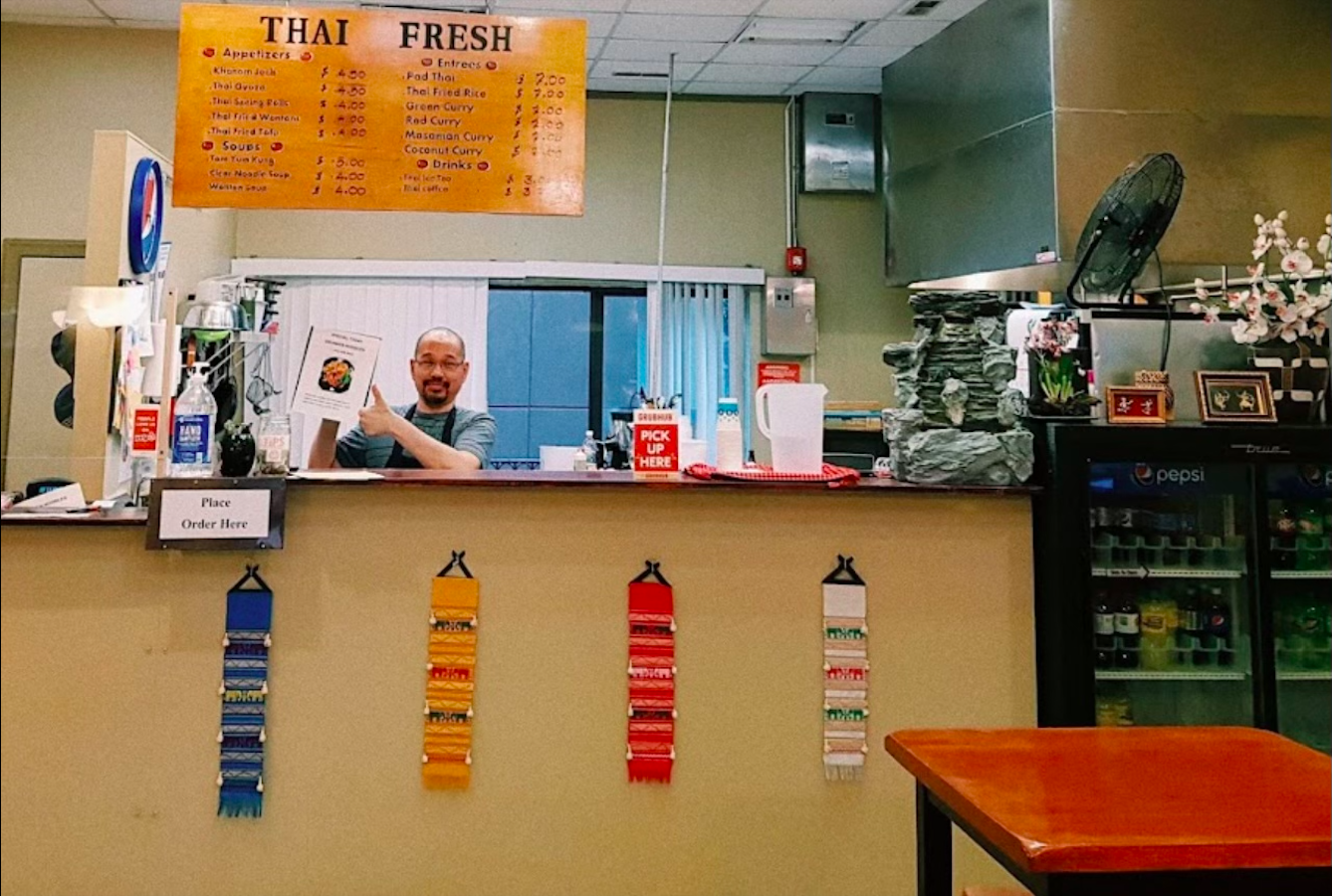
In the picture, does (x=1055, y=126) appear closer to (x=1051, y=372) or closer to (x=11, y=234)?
(x=1051, y=372)

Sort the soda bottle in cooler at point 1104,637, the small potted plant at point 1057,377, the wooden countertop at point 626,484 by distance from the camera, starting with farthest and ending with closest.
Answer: the soda bottle in cooler at point 1104,637, the small potted plant at point 1057,377, the wooden countertop at point 626,484

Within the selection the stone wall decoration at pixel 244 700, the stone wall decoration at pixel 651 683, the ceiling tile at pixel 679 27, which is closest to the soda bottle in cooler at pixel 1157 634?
the stone wall decoration at pixel 651 683

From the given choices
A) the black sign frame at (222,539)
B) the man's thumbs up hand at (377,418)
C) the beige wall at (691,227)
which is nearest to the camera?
the black sign frame at (222,539)

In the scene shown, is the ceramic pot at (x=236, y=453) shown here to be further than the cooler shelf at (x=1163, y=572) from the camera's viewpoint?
No

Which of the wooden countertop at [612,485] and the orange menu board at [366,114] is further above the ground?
the orange menu board at [366,114]

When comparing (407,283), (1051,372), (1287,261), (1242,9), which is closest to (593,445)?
(407,283)

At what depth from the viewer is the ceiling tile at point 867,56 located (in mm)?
4461

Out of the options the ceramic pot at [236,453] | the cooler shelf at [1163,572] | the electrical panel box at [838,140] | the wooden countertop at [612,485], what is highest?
the electrical panel box at [838,140]

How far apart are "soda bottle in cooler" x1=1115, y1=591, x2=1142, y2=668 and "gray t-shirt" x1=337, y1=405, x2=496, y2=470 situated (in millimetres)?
2086

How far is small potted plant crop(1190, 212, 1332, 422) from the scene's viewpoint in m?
2.33

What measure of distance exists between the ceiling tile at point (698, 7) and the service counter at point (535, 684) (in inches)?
104

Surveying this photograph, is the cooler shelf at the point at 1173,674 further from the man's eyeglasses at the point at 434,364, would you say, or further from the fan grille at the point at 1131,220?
the man's eyeglasses at the point at 434,364

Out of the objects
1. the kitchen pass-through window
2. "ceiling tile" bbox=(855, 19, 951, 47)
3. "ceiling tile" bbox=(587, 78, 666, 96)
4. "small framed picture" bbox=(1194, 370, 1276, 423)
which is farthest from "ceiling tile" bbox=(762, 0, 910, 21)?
"small framed picture" bbox=(1194, 370, 1276, 423)

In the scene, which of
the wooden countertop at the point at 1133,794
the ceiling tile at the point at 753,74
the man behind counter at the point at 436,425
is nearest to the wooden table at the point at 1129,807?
the wooden countertop at the point at 1133,794
